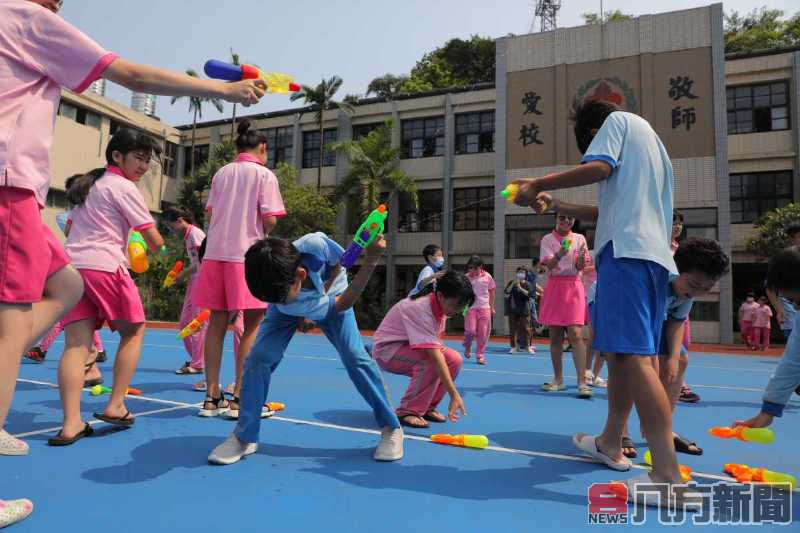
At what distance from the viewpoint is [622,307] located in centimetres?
232

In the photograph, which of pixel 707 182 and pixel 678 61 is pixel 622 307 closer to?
pixel 707 182

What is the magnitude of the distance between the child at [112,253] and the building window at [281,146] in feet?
82.6

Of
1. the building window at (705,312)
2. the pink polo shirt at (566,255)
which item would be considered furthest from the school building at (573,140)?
the pink polo shirt at (566,255)

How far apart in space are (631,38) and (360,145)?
35.6ft

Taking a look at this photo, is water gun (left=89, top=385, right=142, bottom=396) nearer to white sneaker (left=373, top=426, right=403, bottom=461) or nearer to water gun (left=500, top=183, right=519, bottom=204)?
white sneaker (left=373, top=426, right=403, bottom=461)

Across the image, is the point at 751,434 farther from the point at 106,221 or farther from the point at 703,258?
the point at 106,221

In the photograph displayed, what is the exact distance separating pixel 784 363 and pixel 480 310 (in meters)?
5.74

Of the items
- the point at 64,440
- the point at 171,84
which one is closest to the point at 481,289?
the point at 64,440

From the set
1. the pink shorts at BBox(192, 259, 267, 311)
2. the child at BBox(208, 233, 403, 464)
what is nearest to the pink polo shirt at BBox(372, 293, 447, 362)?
the child at BBox(208, 233, 403, 464)

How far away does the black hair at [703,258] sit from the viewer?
8.82 feet

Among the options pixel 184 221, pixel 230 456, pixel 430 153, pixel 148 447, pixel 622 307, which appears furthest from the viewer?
pixel 430 153

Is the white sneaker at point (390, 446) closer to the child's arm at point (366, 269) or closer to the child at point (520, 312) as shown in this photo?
the child's arm at point (366, 269)

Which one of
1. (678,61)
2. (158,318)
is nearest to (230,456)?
(158,318)

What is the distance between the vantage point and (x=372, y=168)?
22.0m
